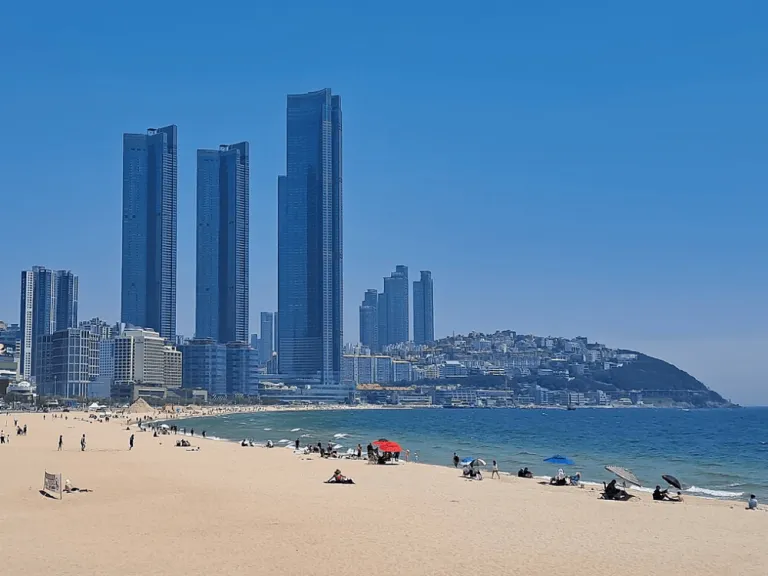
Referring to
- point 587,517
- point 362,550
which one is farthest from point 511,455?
point 362,550

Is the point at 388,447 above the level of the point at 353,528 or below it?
below

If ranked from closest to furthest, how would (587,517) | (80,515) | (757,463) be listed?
(80,515)
(587,517)
(757,463)

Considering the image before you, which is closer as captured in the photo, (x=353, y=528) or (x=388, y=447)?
(x=353, y=528)

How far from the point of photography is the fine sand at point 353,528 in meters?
17.0

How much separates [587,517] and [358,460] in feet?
77.0

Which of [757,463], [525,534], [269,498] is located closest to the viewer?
[525,534]

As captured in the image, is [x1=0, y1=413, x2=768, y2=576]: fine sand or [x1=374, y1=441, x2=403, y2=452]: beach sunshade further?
[x1=374, y1=441, x2=403, y2=452]: beach sunshade

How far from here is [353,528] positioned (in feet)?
70.0

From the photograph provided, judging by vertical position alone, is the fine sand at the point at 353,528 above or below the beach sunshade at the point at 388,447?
above

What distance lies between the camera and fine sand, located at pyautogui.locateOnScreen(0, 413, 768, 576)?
16953 mm

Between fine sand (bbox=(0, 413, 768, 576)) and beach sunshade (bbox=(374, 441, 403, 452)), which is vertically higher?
fine sand (bbox=(0, 413, 768, 576))

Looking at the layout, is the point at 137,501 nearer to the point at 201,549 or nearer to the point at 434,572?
the point at 201,549

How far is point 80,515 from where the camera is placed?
22.7 m

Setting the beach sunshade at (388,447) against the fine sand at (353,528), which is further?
the beach sunshade at (388,447)
